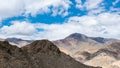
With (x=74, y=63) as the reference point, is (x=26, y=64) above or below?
above

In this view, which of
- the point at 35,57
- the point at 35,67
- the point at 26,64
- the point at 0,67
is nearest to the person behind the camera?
the point at 0,67

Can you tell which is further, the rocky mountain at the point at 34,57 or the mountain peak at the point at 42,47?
the mountain peak at the point at 42,47

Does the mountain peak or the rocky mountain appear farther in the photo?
the mountain peak

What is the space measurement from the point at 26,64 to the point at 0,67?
883 centimetres

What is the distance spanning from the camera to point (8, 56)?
87.6 m

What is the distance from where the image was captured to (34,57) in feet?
328

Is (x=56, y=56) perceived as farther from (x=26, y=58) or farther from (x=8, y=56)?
(x=8, y=56)

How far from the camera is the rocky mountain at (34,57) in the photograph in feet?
277

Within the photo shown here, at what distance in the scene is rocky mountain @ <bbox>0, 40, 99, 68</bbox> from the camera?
8450 cm

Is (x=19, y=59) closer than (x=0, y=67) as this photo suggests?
No

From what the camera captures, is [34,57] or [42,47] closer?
[34,57]

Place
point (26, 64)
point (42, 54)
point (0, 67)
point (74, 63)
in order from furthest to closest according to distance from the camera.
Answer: point (74, 63)
point (42, 54)
point (26, 64)
point (0, 67)

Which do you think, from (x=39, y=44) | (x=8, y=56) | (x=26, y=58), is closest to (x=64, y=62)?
(x=39, y=44)

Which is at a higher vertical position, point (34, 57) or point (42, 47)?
point (34, 57)
